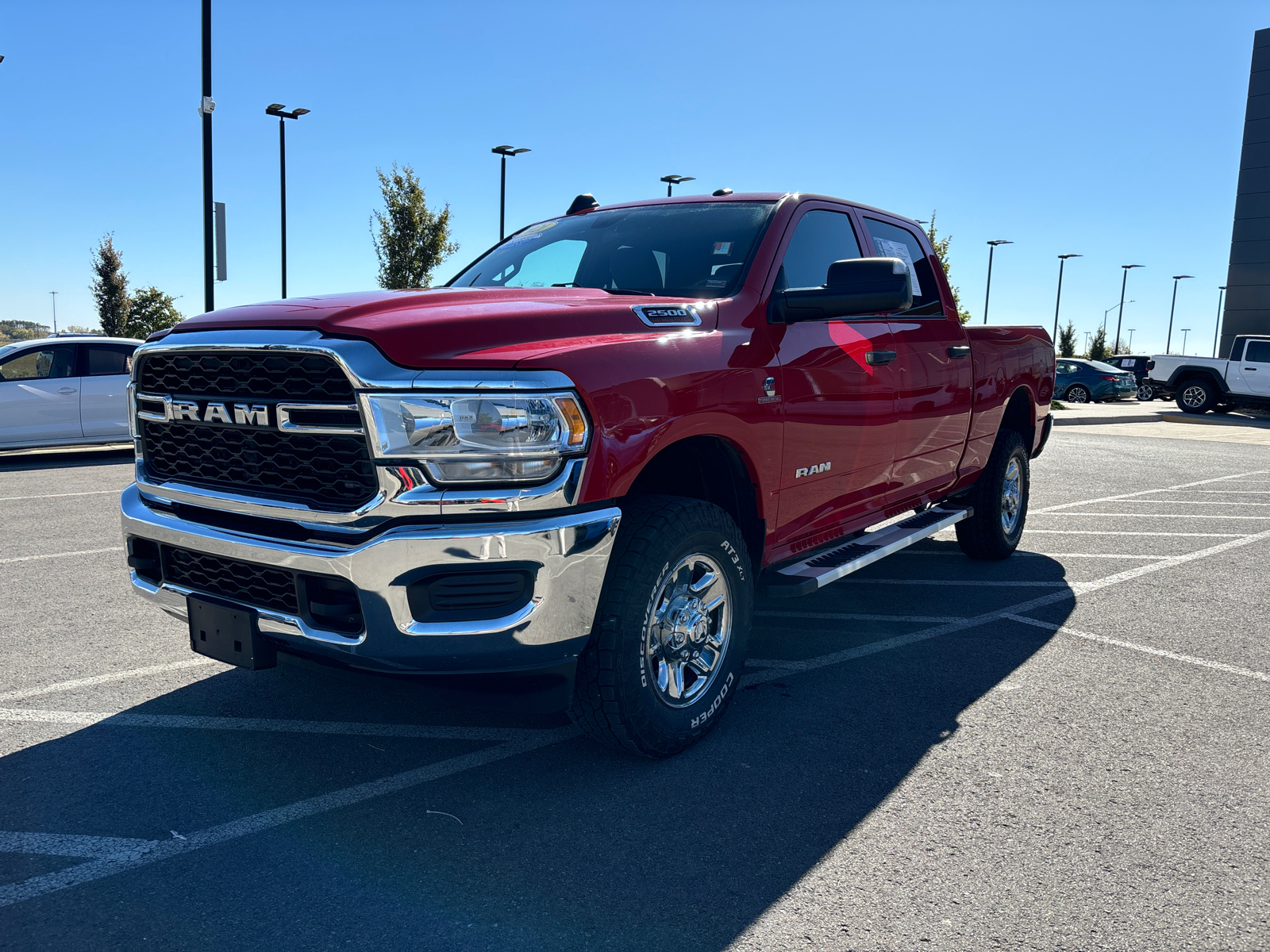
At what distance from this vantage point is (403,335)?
2.76 meters

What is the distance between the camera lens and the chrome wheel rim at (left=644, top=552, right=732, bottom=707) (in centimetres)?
325

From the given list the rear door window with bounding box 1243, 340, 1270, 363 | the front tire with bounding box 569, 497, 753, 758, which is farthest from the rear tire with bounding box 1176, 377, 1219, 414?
the front tire with bounding box 569, 497, 753, 758

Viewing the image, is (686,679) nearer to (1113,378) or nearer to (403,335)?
(403,335)

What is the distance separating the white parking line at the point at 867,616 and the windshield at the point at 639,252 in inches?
80.7

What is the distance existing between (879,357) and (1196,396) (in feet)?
83.7

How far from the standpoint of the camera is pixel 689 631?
3344mm

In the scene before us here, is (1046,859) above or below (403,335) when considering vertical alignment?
below

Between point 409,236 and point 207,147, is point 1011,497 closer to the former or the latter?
point 207,147

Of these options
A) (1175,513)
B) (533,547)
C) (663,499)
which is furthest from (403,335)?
(1175,513)

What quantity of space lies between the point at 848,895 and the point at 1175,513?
8.00 m

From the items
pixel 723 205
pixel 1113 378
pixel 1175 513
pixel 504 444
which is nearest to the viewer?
pixel 504 444

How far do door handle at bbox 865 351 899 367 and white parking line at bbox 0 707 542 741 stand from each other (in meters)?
2.13

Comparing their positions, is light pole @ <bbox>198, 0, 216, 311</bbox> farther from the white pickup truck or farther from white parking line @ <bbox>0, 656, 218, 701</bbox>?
the white pickup truck

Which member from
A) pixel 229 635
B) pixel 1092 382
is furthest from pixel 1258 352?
pixel 229 635
